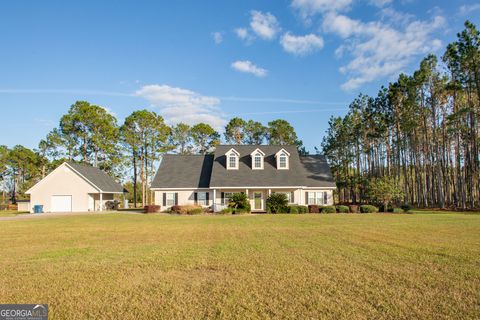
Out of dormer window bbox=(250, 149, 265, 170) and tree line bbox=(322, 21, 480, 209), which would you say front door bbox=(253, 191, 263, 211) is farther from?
tree line bbox=(322, 21, 480, 209)

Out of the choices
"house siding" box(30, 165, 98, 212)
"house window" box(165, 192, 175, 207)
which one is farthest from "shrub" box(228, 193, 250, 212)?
"house siding" box(30, 165, 98, 212)

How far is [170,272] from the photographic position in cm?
739

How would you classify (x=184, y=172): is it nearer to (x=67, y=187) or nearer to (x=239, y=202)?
(x=239, y=202)

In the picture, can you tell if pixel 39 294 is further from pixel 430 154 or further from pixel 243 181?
pixel 430 154

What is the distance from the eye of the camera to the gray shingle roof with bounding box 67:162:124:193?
3649 cm

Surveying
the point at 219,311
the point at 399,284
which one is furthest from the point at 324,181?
the point at 219,311

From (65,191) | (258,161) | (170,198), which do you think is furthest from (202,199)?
(65,191)

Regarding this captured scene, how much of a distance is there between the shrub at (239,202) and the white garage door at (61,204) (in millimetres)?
20426

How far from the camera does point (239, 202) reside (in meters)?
29.7

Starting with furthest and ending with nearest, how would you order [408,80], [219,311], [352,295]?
[408,80] < [352,295] < [219,311]

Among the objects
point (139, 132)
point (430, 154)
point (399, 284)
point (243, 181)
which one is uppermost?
point (139, 132)

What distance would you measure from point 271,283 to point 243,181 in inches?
1008

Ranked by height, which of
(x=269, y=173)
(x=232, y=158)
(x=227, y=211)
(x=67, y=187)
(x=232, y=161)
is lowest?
(x=227, y=211)

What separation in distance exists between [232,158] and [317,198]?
1097 centimetres
